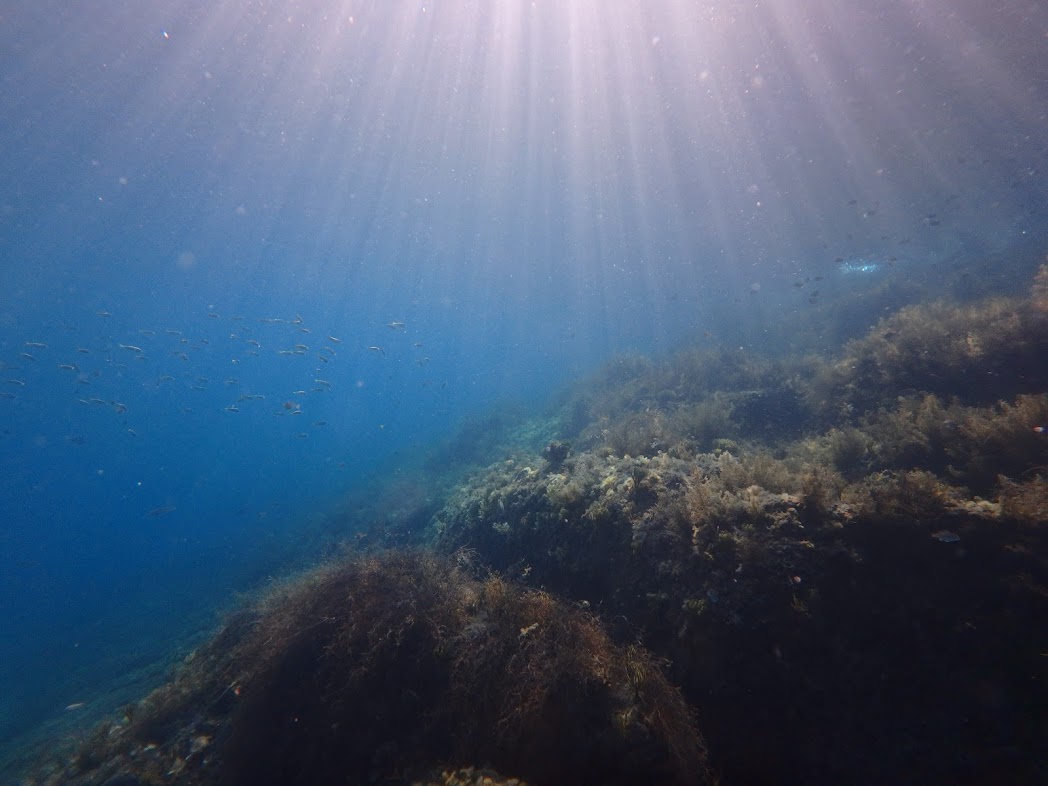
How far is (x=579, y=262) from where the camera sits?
173 feet

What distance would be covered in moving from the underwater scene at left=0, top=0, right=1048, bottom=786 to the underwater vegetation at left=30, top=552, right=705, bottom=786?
5 centimetres

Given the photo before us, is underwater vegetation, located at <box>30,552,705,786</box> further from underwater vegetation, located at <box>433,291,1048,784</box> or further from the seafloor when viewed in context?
underwater vegetation, located at <box>433,291,1048,784</box>

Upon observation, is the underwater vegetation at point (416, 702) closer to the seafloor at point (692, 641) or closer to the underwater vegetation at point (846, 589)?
the seafloor at point (692, 641)

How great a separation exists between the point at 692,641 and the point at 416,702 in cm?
372

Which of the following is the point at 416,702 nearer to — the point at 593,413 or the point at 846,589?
the point at 846,589

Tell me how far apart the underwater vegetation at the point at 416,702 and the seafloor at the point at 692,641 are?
3 centimetres

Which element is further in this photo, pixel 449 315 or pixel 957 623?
pixel 449 315

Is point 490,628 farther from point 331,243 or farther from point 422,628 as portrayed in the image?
point 331,243

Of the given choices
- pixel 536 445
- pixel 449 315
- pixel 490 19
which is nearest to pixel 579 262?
pixel 490 19

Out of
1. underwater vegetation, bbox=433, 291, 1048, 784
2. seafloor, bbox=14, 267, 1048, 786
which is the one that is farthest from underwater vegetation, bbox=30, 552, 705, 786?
underwater vegetation, bbox=433, 291, 1048, 784

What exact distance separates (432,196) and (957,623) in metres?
43.0

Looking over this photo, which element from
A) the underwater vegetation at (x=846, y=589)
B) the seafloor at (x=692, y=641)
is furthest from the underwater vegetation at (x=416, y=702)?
the underwater vegetation at (x=846, y=589)

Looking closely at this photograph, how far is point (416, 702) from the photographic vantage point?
519 cm

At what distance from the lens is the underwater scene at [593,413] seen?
4.10 m
